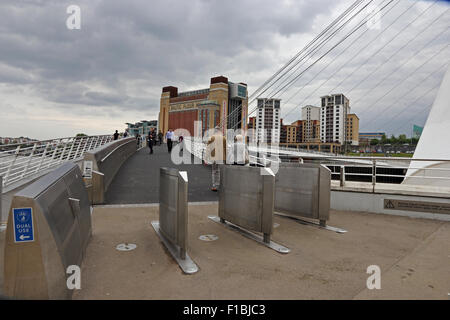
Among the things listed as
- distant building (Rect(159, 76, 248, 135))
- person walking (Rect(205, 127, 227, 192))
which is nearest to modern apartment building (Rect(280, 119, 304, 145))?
distant building (Rect(159, 76, 248, 135))

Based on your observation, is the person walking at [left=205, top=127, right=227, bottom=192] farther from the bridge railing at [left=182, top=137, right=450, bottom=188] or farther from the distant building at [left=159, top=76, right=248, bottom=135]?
the distant building at [left=159, top=76, right=248, bottom=135]

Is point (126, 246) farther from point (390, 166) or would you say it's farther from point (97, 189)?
point (390, 166)

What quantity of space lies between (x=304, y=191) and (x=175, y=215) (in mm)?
3079

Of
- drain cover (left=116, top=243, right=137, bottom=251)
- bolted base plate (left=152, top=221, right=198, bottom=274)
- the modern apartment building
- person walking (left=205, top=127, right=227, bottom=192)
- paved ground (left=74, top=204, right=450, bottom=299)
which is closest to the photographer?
paved ground (left=74, top=204, right=450, bottom=299)

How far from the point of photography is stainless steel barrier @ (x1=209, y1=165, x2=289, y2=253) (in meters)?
4.49

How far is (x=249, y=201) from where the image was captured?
4.86m

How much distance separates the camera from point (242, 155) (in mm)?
7941

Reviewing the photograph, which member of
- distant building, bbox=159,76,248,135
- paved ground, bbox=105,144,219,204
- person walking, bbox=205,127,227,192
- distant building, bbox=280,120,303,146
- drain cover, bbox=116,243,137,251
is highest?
distant building, bbox=159,76,248,135

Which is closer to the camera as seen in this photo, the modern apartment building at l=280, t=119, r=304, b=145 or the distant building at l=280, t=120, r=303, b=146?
the distant building at l=280, t=120, r=303, b=146

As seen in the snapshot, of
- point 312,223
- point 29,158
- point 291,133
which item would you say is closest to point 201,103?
point 291,133

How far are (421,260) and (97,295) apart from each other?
385 cm

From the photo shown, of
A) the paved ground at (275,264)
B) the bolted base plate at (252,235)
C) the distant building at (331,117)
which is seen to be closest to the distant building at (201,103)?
the distant building at (331,117)

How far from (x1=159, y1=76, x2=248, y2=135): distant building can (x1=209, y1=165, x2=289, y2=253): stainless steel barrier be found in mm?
101070
